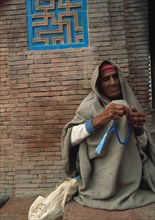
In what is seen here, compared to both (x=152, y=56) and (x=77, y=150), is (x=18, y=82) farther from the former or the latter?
(x=152, y=56)

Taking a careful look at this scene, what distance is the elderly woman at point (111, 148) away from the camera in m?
2.24

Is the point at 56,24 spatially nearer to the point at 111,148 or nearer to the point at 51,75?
the point at 51,75

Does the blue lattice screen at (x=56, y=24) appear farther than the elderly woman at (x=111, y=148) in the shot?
Yes

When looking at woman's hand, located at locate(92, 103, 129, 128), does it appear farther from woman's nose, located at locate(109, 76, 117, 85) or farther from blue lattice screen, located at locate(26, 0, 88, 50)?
blue lattice screen, located at locate(26, 0, 88, 50)

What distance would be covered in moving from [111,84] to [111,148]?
2.03 feet

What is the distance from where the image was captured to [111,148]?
2295 millimetres

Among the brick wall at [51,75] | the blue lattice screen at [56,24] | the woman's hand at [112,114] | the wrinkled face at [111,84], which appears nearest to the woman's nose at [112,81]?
the wrinkled face at [111,84]

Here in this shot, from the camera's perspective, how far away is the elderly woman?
7.34 feet

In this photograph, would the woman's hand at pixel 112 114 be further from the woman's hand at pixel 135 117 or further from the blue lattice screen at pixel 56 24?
the blue lattice screen at pixel 56 24

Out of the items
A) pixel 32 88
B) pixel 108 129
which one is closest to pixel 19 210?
pixel 32 88

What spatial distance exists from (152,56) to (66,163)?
7.81 m

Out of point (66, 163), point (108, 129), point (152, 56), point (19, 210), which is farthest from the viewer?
point (152, 56)

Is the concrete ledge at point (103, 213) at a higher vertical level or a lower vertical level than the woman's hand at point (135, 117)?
lower

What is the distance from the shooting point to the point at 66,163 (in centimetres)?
257
